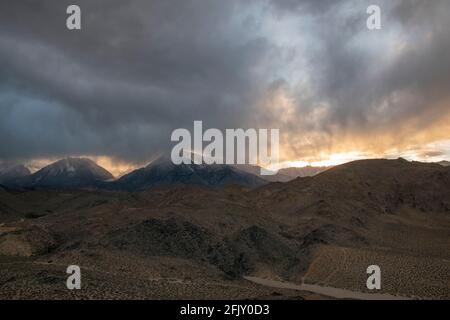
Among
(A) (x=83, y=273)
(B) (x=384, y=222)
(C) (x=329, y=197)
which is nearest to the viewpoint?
(A) (x=83, y=273)

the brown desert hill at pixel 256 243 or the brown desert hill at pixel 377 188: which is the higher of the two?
the brown desert hill at pixel 377 188

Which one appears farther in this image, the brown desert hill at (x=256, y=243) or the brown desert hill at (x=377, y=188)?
the brown desert hill at (x=377, y=188)

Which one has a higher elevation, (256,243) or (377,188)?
(377,188)

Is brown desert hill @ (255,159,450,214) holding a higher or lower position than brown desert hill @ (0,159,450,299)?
higher

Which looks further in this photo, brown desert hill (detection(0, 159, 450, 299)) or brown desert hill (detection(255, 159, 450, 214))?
brown desert hill (detection(255, 159, 450, 214))

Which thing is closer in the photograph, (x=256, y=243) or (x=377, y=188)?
(x=256, y=243)
